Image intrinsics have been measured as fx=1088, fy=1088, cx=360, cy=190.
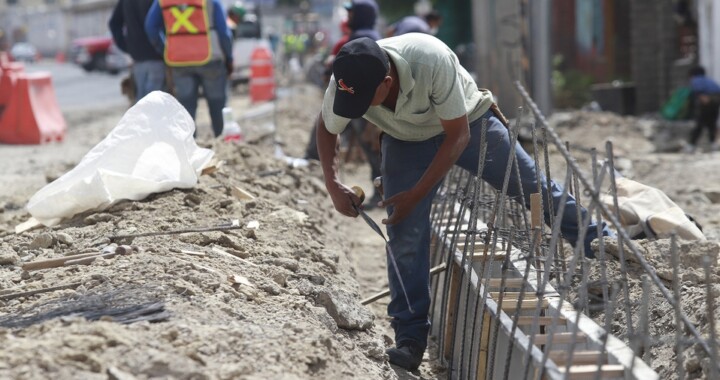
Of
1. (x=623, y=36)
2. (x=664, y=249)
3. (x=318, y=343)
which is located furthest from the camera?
(x=623, y=36)

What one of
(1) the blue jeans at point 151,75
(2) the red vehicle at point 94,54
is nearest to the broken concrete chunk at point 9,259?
(1) the blue jeans at point 151,75

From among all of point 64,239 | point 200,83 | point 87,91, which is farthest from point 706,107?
point 87,91

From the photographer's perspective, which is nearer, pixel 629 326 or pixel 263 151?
pixel 629 326

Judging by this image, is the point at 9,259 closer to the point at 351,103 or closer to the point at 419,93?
the point at 351,103

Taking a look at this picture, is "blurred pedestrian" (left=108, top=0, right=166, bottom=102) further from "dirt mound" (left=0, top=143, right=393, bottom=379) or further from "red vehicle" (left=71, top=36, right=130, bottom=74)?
"red vehicle" (left=71, top=36, right=130, bottom=74)

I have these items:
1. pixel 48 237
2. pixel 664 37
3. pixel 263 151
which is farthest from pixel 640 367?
pixel 664 37

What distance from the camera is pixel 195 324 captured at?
4.18 m

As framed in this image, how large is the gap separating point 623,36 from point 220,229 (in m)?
18.1

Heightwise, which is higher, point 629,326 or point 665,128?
point 629,326

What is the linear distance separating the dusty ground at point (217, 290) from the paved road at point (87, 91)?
43.3 feet

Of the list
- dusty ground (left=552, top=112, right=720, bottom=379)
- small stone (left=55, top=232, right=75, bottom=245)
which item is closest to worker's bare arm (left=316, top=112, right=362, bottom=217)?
dusty ground (left=552, top=112, right=720, bottom=379)

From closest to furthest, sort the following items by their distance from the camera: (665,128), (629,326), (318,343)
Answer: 1. (318,343)
2. (629,326)
3. (665,128)

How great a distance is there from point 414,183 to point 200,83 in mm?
4840

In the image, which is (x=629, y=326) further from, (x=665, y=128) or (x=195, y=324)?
(x=665, y=128)
